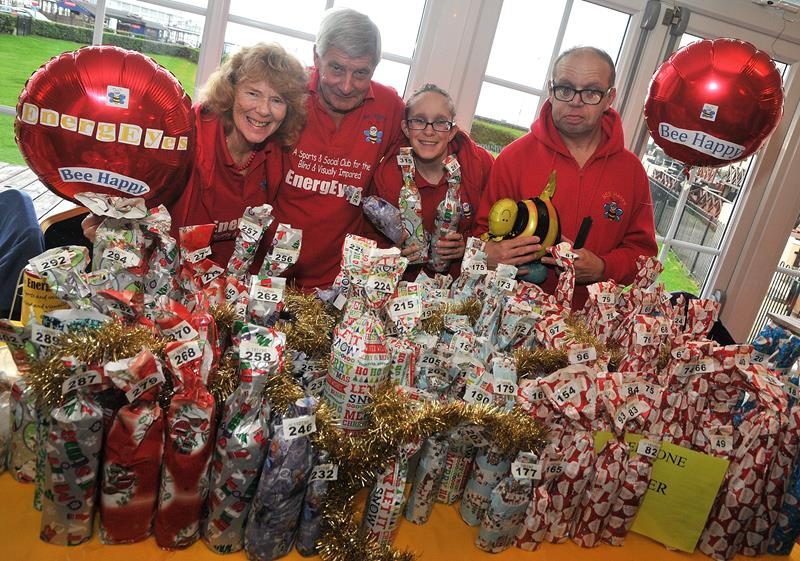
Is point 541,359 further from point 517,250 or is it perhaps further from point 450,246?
point 450,246

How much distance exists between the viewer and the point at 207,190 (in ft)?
6.26

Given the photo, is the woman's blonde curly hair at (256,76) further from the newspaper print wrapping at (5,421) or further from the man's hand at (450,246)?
the newspaper print wrapping at (5,421)

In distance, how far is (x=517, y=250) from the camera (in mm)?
1979

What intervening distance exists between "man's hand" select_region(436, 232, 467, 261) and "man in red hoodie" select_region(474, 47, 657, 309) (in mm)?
100

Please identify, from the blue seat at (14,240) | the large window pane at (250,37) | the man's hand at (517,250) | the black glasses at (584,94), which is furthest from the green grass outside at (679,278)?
the blue seat at (14,240)

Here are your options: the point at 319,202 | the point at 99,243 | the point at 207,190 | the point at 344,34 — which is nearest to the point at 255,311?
the point at 99,243

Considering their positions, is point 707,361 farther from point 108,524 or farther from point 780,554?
point 108,524

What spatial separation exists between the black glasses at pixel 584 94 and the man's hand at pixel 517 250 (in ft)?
1.75

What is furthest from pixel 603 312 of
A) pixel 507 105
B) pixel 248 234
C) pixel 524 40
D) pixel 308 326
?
pixel 524 40

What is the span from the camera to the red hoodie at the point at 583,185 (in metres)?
2.21

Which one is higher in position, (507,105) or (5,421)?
(507,105)

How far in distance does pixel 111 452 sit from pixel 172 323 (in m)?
0.24

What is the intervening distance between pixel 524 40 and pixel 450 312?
221 cm

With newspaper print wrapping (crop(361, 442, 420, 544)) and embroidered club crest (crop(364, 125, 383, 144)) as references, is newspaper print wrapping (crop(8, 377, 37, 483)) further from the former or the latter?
embroidered club crest (crop(364, 125, 383, 144))
